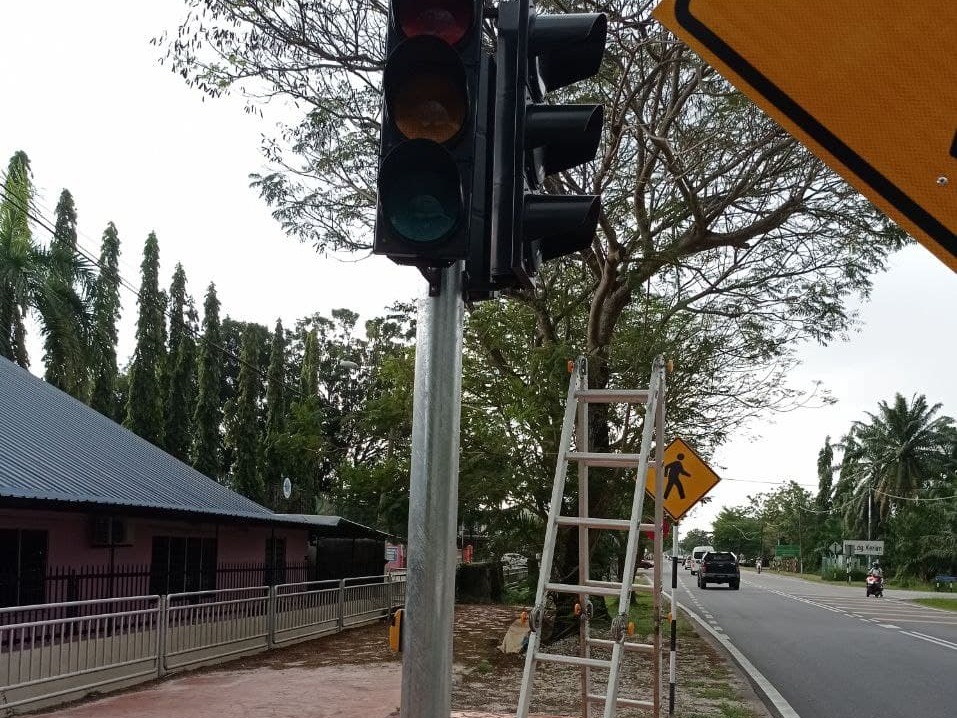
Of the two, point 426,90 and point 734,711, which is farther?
point 734,711

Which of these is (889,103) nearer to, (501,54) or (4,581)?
(501,54)

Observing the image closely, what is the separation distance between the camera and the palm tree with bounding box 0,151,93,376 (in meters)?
26.1

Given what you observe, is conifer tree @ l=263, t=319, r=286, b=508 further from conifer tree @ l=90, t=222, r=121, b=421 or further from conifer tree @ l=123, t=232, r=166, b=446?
conifer tree @ l=90, t=222, r=121, b=421

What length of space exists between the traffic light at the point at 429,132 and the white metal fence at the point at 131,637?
30.7 feet

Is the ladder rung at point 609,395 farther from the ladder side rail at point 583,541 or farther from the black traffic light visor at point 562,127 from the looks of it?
the black traffic light visor at point 562,127

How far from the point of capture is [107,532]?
15711 millimetres

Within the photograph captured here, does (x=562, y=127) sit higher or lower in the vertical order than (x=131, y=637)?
higher

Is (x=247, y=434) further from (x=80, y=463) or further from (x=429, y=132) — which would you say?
(x=429, y=132)

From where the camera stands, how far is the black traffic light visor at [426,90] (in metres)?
3.09

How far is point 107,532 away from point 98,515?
2.82 feet

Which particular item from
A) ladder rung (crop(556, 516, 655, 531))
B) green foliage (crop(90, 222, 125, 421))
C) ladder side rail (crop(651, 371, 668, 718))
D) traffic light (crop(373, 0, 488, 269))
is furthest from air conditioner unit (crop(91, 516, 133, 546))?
traffic light (crop(373, 0, 488, 269))

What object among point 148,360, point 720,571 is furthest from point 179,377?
point 720,571

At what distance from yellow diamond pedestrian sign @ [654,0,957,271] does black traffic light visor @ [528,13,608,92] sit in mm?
1854

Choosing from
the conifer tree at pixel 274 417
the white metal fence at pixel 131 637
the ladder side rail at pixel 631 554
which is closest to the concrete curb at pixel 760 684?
the ladder side rail at pixel 631 554
